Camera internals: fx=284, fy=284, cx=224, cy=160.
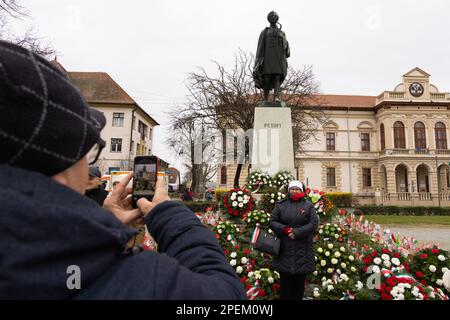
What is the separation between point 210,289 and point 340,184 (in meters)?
42.6

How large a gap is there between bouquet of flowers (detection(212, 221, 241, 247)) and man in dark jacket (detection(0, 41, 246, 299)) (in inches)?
184

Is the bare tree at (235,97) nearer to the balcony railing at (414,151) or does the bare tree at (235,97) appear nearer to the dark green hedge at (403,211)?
the dark green hedge at (403,211)

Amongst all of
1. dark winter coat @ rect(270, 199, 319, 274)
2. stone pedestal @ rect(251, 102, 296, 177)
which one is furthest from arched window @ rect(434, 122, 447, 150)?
dark winter coat @ rect(270, 199, 319, 274)

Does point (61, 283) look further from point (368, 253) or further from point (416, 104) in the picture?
point (416, 104)

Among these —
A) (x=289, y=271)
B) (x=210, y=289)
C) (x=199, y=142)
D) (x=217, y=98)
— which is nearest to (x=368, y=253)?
(x=289, y=271)

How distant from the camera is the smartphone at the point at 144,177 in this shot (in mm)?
1241

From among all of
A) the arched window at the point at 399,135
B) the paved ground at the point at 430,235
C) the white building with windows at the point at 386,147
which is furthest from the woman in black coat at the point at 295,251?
the arched window at the point at 399,135

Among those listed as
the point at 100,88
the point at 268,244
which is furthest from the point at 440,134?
the point at 268,244

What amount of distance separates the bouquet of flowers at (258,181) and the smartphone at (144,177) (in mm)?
6875

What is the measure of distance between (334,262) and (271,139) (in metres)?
5.46

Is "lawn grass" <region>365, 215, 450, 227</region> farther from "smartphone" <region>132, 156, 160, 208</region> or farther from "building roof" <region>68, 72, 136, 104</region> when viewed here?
"building roof" <region>68, 72, 136, 104</region>

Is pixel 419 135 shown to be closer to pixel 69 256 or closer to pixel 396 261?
pixel 396 261

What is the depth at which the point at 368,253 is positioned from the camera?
4.56m
